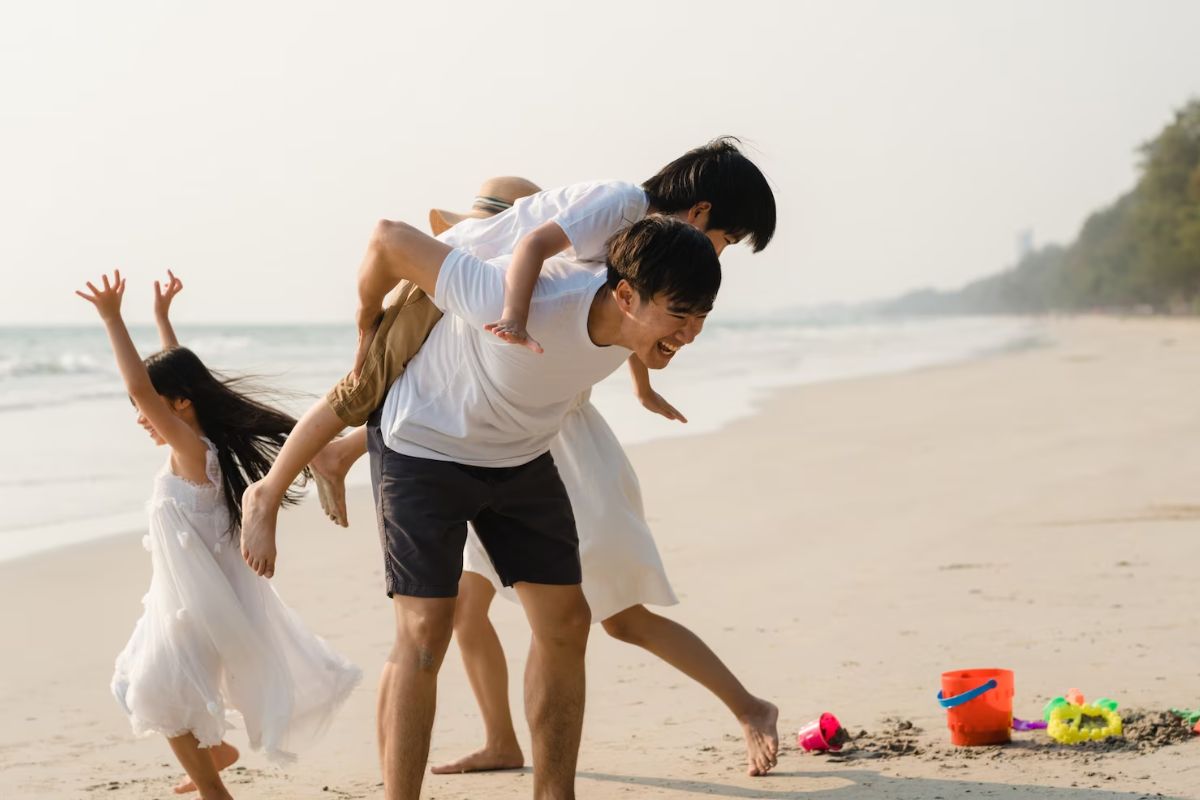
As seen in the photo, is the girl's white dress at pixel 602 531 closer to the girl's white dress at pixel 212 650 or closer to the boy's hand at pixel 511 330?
the girl's white dress at pixel 212 650

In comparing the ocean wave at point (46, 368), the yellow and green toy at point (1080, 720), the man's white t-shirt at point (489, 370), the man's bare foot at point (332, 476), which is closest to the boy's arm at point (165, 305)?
the man's bare foot at point (332, 476)

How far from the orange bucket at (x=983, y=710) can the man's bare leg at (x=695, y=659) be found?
524 millimetres

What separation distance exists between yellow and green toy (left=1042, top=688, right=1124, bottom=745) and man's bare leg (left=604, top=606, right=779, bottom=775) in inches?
31.9

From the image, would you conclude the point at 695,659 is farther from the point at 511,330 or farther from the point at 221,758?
the point at 511,330

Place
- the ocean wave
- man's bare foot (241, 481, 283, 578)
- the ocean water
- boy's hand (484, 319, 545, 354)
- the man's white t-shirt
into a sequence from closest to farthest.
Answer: boy's hand (484, 319, 545, 354), the man's white t-shirt, man's bare foot (241, 481, 283, 578), the ocean water, the ocean wave

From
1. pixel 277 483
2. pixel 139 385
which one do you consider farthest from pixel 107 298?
pixel 277 483

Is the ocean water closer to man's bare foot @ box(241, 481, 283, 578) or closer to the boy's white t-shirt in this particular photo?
man's bare foot @ box(241, 481, 283, 578)

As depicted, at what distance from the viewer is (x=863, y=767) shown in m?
3.85

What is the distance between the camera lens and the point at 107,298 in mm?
3766

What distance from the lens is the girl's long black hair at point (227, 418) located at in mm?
3883

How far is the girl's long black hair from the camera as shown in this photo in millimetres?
3883

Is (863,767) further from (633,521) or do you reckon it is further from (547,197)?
(547,197)

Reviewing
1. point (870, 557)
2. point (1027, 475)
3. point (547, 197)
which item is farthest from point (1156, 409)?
point (547, 197)

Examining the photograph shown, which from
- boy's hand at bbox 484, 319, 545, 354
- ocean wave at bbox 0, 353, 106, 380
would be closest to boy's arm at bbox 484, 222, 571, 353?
boy's hand at bbox 484, 319, 545, 354
